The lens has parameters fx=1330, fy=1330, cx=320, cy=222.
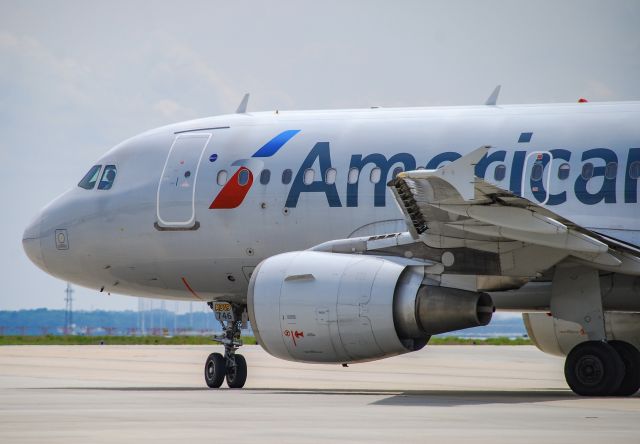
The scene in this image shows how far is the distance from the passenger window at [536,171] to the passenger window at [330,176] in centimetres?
352

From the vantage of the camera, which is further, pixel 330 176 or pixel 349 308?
pixel 330 176

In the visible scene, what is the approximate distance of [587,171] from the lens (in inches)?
825

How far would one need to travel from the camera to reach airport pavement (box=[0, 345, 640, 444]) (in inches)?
504

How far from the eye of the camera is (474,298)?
1973 centimetres

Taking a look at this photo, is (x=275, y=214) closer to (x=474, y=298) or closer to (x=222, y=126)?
(x=222, y=126)

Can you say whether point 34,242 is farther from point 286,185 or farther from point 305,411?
point 305,411

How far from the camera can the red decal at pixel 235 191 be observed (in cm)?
2386

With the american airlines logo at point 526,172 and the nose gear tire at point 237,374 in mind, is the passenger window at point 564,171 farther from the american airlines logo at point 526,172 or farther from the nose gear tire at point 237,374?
the nose gear tire at point 237,374

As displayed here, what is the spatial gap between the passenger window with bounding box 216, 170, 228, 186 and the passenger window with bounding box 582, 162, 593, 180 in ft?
21.8

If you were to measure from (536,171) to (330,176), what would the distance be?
12.1 feet

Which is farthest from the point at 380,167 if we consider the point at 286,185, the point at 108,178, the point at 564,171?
the point at 108,178

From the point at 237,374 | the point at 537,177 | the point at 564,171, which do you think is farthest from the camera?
the point at 237,374

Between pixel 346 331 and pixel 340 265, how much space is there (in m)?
1.05

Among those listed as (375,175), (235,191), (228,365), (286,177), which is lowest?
(228,365)
